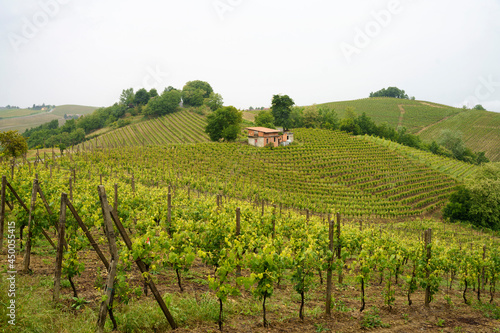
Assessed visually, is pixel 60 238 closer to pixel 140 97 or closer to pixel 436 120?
pixel 140 97

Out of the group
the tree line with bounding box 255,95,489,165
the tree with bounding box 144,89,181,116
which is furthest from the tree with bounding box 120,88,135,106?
the tree line with bounding box 255,95,489,165

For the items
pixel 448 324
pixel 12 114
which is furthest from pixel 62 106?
pixel 448 324

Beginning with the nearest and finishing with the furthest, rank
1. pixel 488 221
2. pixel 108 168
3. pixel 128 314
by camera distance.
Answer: pixel 128 314 → pixel 108 168 → pixel 488 221

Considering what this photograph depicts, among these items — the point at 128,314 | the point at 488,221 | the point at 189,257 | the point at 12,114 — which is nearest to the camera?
the point at 128,314

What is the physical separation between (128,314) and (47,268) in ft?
10.7

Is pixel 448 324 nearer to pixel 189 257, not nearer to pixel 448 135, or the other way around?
pixel 189 257

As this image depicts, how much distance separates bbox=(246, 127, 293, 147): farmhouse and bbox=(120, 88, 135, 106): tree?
58398 millimetres

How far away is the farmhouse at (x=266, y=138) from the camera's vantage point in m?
50.6

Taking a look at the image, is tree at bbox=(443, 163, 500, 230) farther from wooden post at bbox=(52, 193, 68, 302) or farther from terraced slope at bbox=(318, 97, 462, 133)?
terraced slope at bbox=(318, 97, 462, 133)

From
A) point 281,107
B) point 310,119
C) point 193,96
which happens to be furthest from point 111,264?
point 193,96

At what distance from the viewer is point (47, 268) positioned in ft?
21.8

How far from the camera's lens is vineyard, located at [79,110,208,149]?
61.0 m

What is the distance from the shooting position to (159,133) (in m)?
67.2

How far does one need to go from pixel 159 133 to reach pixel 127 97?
36.0 metres
